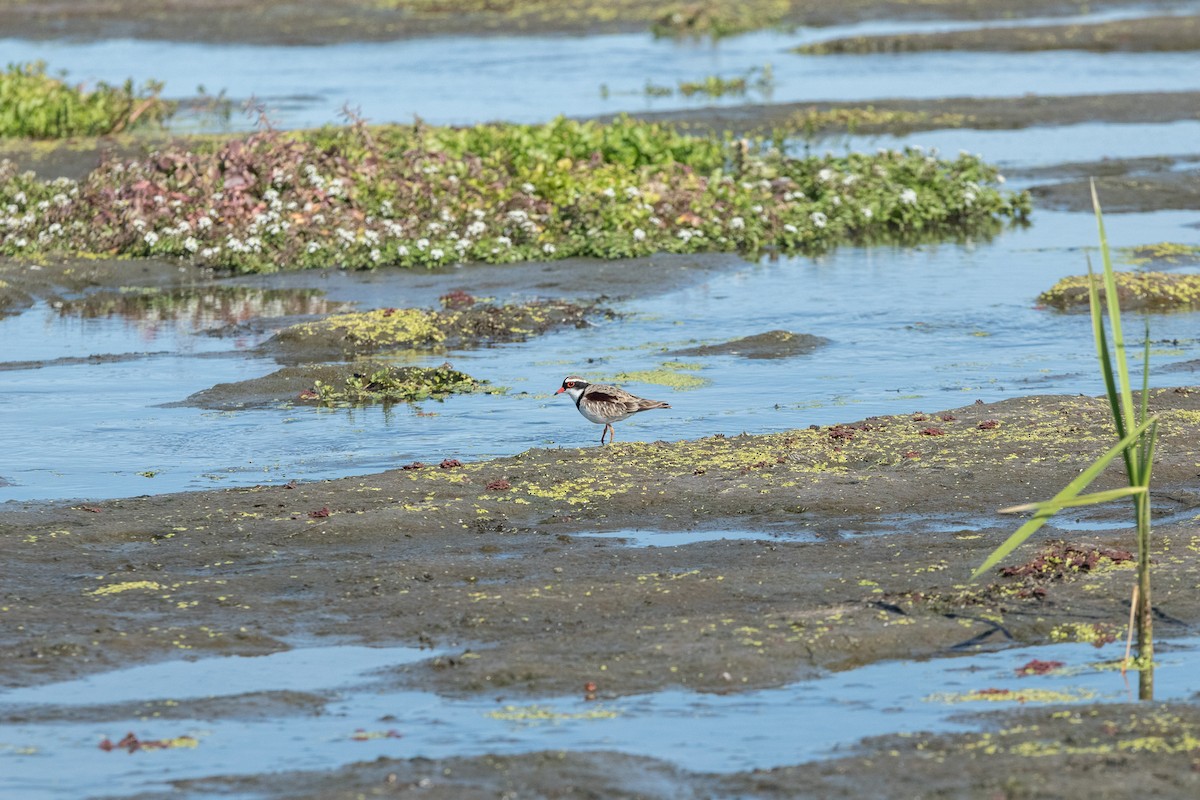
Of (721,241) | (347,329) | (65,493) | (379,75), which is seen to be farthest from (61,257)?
(379,75)

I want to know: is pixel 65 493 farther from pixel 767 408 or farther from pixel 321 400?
pixel 767 408

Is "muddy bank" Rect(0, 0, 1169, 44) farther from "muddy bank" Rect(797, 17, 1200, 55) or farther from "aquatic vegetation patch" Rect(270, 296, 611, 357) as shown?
"aquatic vegetation patch" Rect(270, 296, 611, 357)

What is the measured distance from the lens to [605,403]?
1132cm

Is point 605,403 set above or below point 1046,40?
below

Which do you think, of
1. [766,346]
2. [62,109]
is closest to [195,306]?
[766,346]

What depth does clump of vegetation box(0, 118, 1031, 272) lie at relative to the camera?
19.4 metres

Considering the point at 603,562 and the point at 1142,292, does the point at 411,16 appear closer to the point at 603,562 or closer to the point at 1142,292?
the point at 1142,292

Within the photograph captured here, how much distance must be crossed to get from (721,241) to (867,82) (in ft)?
56.2

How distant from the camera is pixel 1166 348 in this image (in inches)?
567

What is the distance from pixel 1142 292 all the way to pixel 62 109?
16.6 m

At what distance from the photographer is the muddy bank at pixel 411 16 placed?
46125 mm

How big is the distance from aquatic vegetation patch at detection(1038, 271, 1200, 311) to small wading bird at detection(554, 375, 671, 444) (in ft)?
20.3

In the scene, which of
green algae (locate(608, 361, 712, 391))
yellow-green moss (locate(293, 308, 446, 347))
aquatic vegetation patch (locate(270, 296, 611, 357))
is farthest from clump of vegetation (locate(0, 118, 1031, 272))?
green algae (locate(608, 361, 712, 391))

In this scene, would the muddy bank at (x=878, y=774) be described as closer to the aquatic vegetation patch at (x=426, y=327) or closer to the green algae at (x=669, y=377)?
the green algae at (x=669, y=377)
